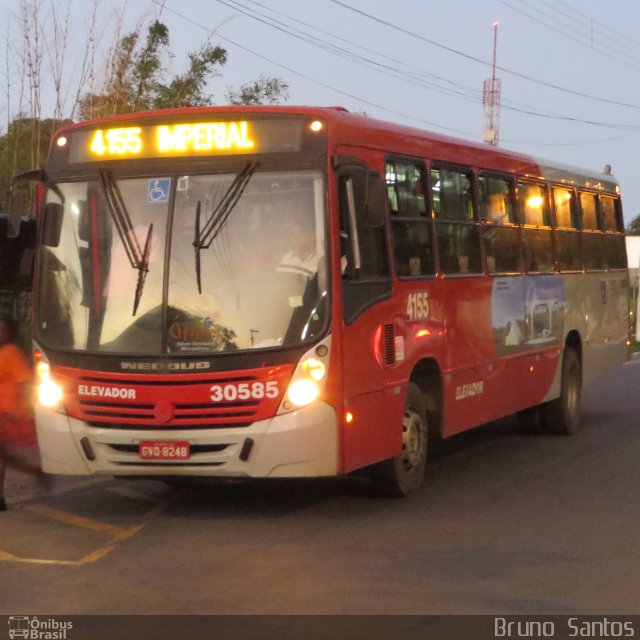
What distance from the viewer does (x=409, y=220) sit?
1060cm

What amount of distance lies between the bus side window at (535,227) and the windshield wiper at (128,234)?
207 inches

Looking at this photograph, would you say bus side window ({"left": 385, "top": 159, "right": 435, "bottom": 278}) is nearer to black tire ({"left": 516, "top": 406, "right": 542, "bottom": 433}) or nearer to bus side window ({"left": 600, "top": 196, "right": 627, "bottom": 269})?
black tire ({"left": 516, "top": 406, "right": 542, "bottom": 433})

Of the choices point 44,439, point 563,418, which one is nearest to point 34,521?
point 44,439

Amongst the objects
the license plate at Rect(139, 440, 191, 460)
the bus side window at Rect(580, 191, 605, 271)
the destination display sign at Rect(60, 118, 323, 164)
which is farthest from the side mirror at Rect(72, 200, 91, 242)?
the bus side window at Rect(580, 191, 605, 271)

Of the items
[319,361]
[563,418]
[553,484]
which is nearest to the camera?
[319,361]

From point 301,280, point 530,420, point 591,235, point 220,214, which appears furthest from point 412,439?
point 591,235

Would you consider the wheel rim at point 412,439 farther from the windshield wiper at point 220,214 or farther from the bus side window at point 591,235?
the bus side window at point 591,235

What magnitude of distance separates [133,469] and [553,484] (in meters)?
3.78

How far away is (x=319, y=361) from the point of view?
9.10 meters

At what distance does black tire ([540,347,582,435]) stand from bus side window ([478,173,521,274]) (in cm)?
213

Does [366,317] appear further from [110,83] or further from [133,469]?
[110,83]

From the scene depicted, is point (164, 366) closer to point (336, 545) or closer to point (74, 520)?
point (74, 520)

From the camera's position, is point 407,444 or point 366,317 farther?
point 407,444

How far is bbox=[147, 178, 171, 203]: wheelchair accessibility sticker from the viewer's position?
9.45 m
